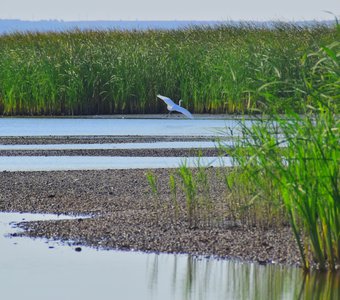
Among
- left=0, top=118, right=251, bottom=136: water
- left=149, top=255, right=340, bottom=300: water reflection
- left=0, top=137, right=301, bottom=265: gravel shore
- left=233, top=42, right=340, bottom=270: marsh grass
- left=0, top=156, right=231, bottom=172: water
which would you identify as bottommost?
left=0, top=118, right=251, bottom=136: water

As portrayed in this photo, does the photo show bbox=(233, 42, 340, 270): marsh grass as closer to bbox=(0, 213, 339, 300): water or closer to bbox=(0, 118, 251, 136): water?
bbox=(0, 213, 339, 300): water

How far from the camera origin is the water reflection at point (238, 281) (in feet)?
28.2

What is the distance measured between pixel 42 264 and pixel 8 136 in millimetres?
14778

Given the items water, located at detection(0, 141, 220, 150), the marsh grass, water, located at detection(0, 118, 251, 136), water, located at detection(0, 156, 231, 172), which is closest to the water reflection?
the marsh grass

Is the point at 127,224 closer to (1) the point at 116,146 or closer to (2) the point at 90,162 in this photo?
(2) the point at 90,162

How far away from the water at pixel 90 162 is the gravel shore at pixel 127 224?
2016mm

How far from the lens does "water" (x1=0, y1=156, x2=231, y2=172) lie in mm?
17812

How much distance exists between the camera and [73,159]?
1955 cm

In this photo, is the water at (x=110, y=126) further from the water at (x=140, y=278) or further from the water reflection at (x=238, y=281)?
the water reflection at (x=238, y=281)

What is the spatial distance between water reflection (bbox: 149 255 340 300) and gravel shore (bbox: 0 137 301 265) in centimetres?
31

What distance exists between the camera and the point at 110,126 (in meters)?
26.9

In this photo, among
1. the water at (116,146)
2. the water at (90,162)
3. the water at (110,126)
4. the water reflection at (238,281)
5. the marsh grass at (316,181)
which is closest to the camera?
the water reflection at (238,281)

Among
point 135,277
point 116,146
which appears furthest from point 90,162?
point 135,277

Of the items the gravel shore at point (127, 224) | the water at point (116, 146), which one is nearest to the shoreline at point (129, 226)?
the gravel shore at point (127, 224)
